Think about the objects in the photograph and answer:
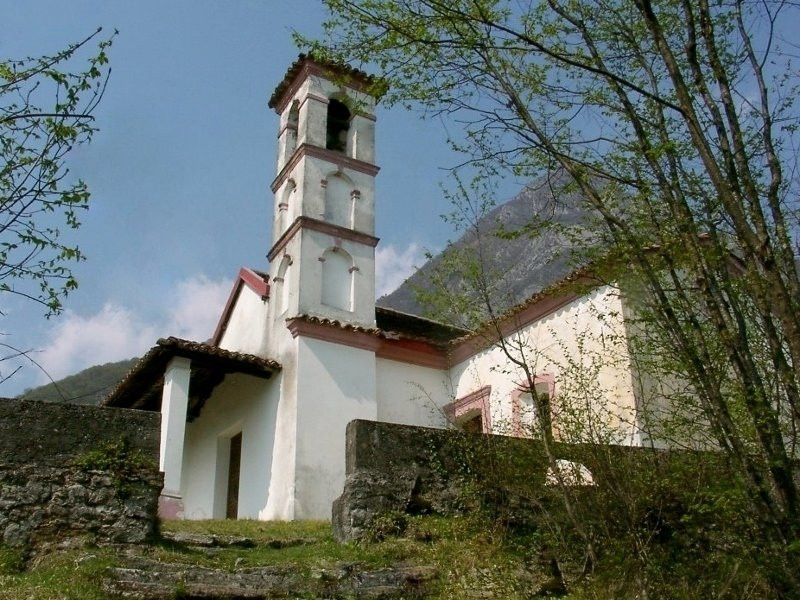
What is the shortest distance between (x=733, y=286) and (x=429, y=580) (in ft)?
11.3

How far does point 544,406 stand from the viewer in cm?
788

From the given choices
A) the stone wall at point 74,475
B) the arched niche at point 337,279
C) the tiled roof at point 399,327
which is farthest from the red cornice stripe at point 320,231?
the stone wall at point 74,475

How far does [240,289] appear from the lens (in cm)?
1731

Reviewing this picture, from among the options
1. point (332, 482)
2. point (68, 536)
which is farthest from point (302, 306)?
point (68, 536)

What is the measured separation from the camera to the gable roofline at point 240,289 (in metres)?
15.9

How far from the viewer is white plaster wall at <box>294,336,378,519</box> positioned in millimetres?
12711

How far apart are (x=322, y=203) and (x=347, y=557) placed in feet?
31.0

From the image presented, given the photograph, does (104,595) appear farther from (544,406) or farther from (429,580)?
(544,406)

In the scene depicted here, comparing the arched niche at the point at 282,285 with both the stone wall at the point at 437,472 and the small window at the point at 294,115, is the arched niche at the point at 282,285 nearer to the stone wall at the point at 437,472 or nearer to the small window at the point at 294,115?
the small window at the point at 294,115

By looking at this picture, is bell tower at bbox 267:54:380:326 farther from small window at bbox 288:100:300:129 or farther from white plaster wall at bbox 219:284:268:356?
white plaster wall at bbox 219:284:268:356

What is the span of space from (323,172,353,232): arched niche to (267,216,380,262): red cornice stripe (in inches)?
8.8

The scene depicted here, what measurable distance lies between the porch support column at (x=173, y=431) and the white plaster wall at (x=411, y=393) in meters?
3.43

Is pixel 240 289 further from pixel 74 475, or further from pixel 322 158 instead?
pixel 74 475

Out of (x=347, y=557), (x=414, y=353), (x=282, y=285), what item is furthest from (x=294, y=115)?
(x=347, y=557)
